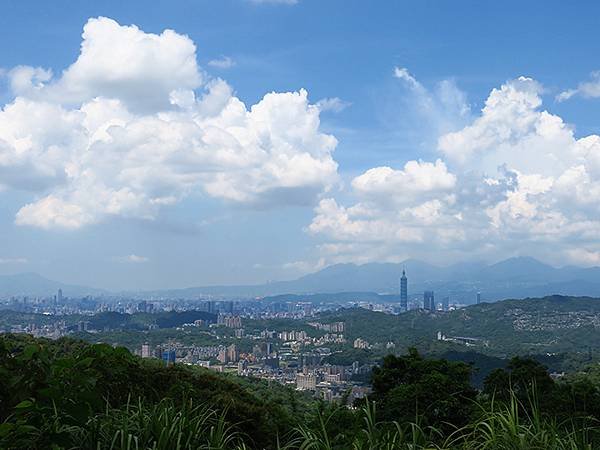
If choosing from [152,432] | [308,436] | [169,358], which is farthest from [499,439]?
[169,358]

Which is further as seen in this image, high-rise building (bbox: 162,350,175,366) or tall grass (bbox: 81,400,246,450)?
high-rise building (bbox: 162,350,175,366)

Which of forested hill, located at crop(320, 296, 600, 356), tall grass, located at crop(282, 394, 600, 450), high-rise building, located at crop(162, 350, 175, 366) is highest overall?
tall grass, located at crop(282, 394, 600, 450)

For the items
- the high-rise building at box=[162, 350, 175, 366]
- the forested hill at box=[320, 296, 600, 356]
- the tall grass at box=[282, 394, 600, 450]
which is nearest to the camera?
the tall grass at box=[282, 394, 600, 450]

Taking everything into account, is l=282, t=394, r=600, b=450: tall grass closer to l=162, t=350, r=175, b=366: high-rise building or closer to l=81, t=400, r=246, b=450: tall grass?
l=81, t=400, r=246, b=450: tall grass

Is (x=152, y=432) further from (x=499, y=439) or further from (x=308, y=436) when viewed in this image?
(x=499, y=439)

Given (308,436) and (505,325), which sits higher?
(308,436)

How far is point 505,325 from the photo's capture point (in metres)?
92.0

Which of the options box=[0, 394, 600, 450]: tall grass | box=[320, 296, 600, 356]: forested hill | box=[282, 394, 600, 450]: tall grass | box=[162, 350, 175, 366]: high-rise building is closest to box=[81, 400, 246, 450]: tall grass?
box=[0, 394, 600, 450]: tall grass

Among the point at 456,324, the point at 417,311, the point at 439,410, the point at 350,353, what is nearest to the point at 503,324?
the point at 456,324

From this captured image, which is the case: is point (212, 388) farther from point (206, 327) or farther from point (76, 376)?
point (206, 327)

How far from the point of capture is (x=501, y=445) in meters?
3.62

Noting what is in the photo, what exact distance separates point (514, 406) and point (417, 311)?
362 feet

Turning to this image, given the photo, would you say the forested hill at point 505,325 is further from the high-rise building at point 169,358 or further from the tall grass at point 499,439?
the tall grass at point 499,439

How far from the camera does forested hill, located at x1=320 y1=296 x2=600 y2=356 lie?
7538 centimetres
